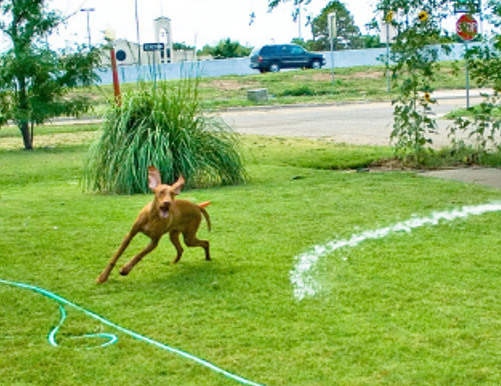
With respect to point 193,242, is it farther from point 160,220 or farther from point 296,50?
point 296,50

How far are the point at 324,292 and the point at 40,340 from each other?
167 centimetres

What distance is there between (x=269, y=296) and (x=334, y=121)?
16043 mm

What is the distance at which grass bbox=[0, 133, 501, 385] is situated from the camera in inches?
162

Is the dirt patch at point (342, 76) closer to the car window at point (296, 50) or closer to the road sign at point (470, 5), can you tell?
the car window at point (296, 50)

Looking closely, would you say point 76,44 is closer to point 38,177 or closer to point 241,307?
point 38,177

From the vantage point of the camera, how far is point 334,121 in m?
21.0

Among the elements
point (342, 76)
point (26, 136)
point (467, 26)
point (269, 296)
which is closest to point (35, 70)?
point (26, 136)

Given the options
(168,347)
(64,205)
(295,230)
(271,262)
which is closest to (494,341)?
(168,347)

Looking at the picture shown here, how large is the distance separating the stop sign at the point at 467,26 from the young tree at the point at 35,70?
877 cm

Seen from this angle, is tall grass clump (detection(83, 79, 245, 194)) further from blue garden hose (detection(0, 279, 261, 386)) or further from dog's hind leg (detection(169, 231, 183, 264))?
blue garden hose (detection(0, 279, 261, 386))

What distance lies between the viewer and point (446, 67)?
3731 cm

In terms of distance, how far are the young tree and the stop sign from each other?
28.8 feet

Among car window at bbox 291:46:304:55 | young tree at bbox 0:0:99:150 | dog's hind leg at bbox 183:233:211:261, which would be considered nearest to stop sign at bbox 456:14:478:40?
dog's hind leg at bbox 183:233:211:261

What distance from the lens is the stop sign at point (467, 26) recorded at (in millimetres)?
10938
